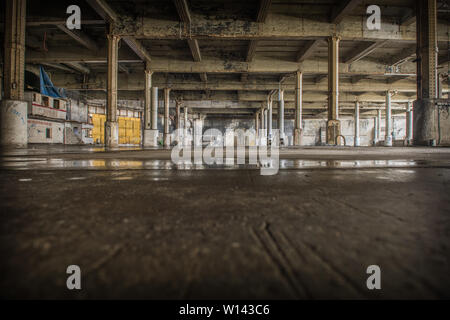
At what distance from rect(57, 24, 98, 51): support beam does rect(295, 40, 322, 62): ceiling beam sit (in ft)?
30.5

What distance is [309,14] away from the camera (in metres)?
9.19

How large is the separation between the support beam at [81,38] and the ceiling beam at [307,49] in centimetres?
930

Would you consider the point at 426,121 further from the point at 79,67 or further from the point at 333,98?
the point at 79,67

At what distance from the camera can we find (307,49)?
11289 mm

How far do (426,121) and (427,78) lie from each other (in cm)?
110

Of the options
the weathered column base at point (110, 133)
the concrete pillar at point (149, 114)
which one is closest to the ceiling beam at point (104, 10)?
the weathered column base at point (110, 133)

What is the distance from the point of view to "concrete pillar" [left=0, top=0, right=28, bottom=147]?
6.56m

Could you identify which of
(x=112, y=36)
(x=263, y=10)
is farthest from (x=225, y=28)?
(x=112, y=36)

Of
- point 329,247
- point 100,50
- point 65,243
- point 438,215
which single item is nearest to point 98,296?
point 65,243

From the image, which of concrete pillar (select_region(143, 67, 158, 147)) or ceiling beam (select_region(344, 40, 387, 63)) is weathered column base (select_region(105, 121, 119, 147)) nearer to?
concrete pillar (select_region(143, 67, 158, 147))

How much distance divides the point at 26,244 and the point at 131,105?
2708cm

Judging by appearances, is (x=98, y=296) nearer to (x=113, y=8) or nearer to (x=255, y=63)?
(x=113, y=8)

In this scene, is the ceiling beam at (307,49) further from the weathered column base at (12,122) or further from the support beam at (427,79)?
the weathered column base at (12,122)

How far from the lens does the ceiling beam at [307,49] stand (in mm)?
10704
